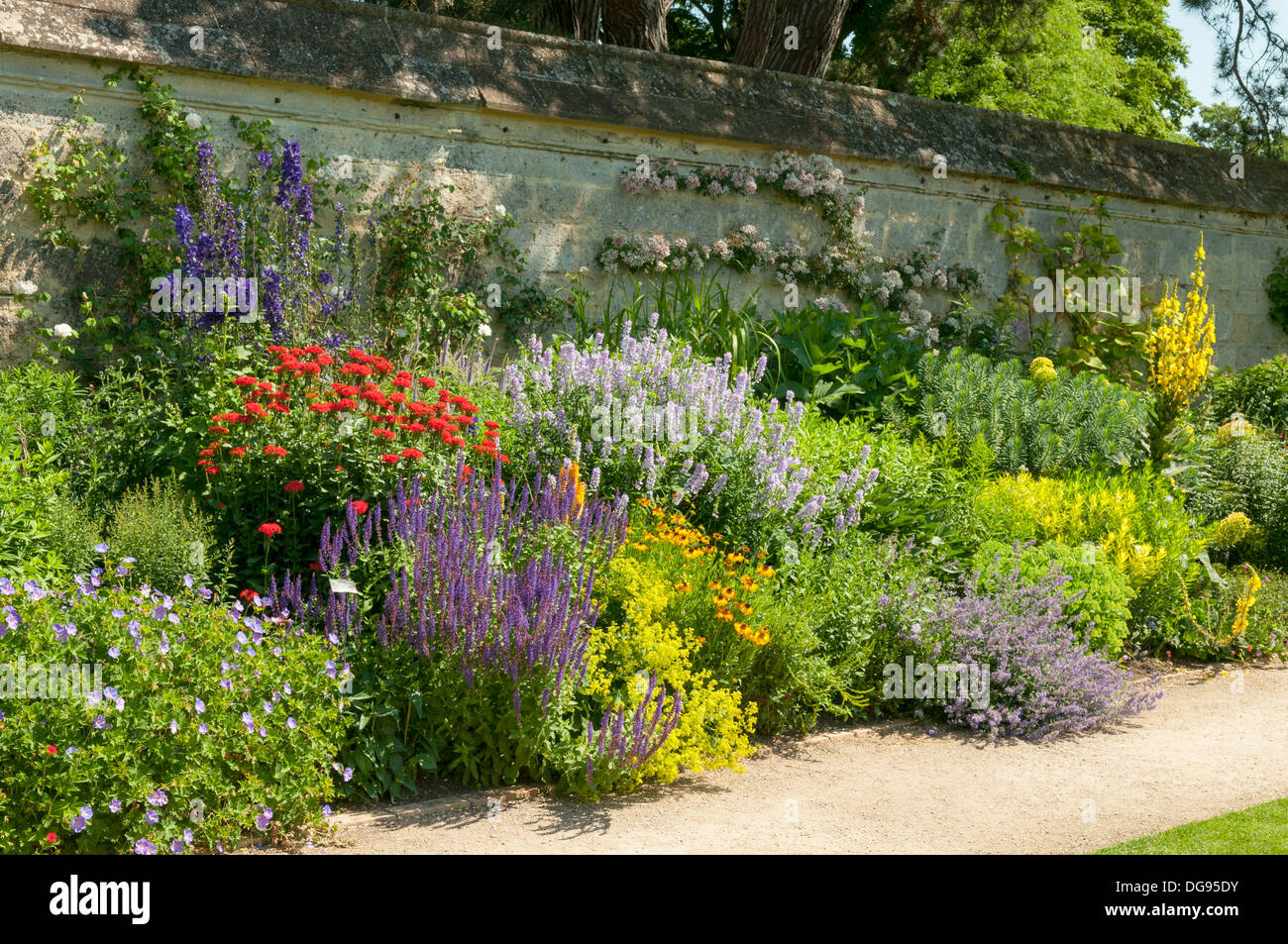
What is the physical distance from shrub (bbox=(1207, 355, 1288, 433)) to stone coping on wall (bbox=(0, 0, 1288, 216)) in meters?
2.07

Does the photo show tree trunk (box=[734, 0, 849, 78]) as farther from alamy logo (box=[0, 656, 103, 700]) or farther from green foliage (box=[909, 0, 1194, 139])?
alamy logo (box=[0, 656, 103, 700])

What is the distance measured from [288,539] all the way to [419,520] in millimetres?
790

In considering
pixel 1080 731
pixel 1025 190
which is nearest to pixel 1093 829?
pixel 1080 731

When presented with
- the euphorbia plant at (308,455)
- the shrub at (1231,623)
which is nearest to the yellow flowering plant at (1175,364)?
the shrub at (1231,623)

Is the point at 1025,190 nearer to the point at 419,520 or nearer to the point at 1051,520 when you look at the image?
A: the point at 1051,520

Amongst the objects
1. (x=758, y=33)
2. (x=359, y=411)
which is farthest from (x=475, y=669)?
(x=758, y=33)

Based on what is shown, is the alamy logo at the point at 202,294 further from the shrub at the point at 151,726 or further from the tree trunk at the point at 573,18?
the tree trunk at the point at 573,18

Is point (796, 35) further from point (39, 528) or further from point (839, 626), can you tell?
point (39, 528)

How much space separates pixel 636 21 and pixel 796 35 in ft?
5.04

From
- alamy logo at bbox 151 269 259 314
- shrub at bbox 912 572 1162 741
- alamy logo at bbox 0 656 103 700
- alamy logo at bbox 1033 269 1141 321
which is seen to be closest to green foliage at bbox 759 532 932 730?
shrub at bbox 912 572 1162 741

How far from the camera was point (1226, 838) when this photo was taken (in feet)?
12.4

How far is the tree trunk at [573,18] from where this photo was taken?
11.4m

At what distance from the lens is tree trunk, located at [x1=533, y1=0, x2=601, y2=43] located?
11.4 m

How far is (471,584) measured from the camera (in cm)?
412
